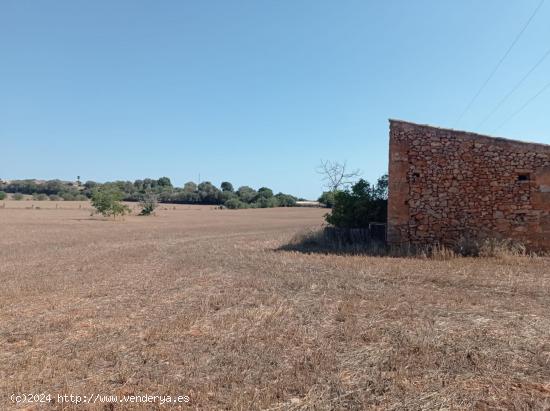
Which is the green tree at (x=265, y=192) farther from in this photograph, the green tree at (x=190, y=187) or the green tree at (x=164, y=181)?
the green tree at (x=164, y=181)

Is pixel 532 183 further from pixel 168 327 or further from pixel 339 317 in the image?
pixel 168 327

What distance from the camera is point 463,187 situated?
43.7 ft

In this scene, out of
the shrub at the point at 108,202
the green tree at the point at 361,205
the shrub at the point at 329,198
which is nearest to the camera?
the green tree at the point at 361,205

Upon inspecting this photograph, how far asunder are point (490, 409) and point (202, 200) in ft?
284

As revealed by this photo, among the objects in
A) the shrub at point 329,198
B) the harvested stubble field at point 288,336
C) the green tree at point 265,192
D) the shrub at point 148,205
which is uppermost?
the green tree at point 265,192

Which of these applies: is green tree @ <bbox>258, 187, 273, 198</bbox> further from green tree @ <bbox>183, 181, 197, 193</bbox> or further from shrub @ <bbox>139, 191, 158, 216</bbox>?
shrub @ <bbox>139, 191, 158, 216</bbox>

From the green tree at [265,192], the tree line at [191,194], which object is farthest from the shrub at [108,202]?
the green tree at [265,192]

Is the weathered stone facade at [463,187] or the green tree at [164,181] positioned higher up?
the green tree at [164,181]

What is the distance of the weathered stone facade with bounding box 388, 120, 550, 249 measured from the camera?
12742 mm

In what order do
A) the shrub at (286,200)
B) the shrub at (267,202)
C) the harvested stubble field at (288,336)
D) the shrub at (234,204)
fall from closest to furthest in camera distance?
the harvested stubble field at (288,336), the shrub at (234,204), the shrub at (267,202), the shrub at (286,200)

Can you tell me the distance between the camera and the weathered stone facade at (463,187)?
502 inches

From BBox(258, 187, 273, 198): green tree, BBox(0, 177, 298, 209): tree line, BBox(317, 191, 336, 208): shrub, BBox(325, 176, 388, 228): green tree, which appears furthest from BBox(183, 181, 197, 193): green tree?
BBox(325, 176, 388, 228): green tree

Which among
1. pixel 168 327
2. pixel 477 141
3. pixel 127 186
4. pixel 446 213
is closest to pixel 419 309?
pixel 168 327

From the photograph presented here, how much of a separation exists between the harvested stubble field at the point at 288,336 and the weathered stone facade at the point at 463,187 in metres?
→ 3.09
